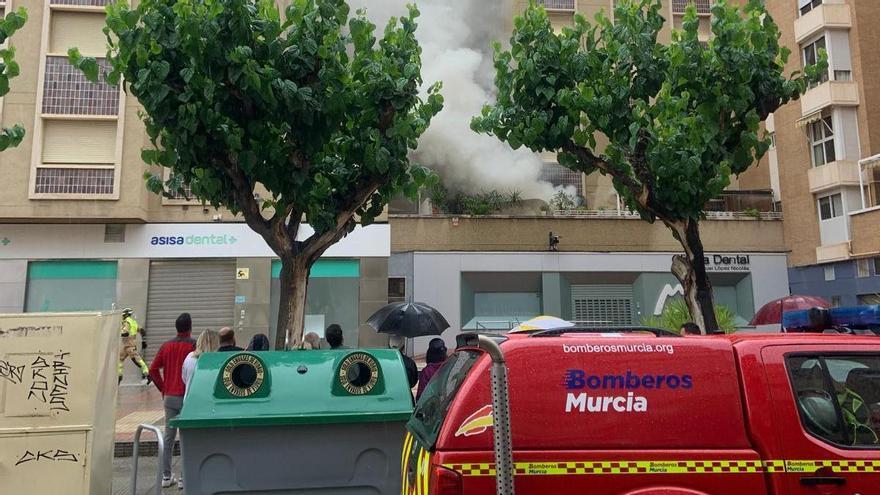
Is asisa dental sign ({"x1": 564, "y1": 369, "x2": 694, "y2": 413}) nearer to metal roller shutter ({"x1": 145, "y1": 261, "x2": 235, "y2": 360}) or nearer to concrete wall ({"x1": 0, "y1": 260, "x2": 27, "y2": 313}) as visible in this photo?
metal roller shutter ({"x1": 145, "y1": 261, "x2": 235, "y2": 360})

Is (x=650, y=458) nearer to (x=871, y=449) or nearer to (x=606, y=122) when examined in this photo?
(x=871, y=449)

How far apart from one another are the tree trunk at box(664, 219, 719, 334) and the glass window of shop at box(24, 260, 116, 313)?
13.9m

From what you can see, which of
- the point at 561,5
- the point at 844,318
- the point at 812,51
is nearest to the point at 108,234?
the point at 844,318

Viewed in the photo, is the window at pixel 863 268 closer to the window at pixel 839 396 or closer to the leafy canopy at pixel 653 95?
the leafy canopy at pixel 653 95

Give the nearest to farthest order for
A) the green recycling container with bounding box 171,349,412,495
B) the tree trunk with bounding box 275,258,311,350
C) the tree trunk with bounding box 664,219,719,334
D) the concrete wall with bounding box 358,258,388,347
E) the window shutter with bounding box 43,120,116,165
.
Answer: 1. the green recycling container with bounding box 171,349,412,495
2. the tree trunk with bounding box 275,258,311,350
3. the tree trunk with bounding box 664,219,719,334
4. the window shutter with bounding box 43,120,116,165
5. the concrete wall with bounding box 358,258,388,347

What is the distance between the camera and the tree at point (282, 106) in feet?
21.4

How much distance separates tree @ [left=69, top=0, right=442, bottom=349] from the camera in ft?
21.4

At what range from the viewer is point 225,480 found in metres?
3.76

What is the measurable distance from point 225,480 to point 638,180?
288 inches

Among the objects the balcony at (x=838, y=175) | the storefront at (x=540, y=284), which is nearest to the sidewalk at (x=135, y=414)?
the storefront at (x=540, y=284)

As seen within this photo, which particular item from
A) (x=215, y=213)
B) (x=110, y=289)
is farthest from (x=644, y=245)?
(x=110, y=289)

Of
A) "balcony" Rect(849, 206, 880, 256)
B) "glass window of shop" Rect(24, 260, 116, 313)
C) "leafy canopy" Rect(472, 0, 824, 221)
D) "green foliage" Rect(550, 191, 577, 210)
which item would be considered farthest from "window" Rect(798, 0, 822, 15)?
"glass window of shop" Rect(24, 260, 116, 313)

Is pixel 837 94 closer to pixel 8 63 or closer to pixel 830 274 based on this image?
pixel 830 274

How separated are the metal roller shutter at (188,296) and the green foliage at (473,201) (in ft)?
24.9
